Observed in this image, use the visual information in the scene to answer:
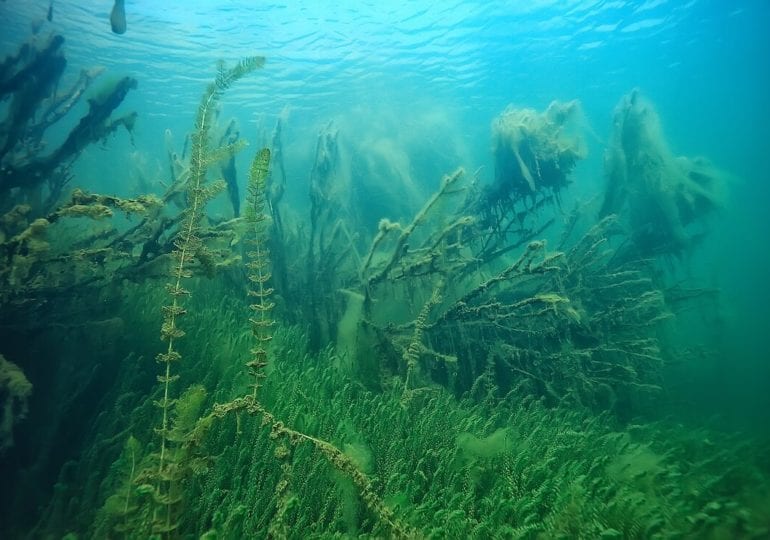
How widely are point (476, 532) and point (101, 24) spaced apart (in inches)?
1076

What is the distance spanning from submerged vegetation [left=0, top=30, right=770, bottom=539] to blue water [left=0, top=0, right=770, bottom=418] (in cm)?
424

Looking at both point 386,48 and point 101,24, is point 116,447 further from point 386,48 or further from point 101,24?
point 101,24

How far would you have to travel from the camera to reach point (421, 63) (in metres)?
24.0

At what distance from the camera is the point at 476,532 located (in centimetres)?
238

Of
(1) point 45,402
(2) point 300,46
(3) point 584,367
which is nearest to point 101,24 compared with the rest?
(2) point 300,46

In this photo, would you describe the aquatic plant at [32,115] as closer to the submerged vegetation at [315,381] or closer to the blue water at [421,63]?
the submerged vegetation at [315,381]

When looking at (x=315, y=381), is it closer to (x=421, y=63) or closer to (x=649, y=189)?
(x=649, y=189)

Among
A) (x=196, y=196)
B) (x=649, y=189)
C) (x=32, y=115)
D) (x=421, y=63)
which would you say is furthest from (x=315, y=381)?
(x=421, y=63)

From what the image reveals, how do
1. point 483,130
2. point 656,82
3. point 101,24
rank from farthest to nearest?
point 483,130
point 656,82
point 101,24

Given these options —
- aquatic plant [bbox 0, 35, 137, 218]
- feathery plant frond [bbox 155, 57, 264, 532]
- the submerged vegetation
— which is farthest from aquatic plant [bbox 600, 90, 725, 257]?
aquatic plant [bbox 0, 35, 137, 218]

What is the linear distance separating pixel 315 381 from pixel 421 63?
24.1m

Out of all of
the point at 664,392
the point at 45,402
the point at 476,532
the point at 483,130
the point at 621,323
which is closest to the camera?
the point at 476,532

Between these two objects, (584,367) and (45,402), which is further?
(584,367)

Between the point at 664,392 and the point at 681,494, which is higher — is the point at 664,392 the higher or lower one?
the lower one
